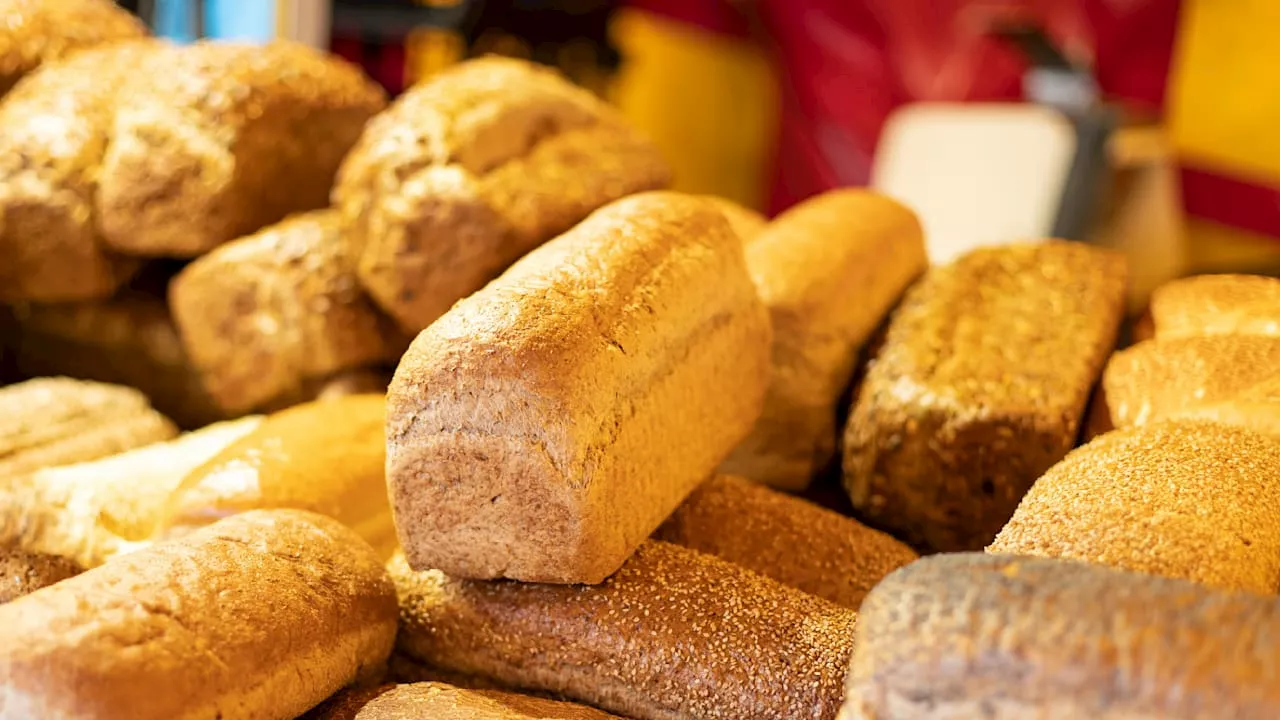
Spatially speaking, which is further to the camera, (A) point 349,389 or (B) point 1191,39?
(B) point 1191,39

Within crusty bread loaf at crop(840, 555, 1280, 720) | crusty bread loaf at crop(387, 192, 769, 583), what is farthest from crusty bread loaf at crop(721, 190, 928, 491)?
crusty bread loaf at crop(840, 555, 1280, 720)

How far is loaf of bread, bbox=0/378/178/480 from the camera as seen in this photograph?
1.40 metres

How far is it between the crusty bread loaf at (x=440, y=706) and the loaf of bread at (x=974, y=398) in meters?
0.52

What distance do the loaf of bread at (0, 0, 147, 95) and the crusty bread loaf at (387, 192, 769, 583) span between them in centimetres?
132

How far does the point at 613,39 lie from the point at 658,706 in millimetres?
3802

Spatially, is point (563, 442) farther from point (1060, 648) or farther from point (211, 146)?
point (211, 146)

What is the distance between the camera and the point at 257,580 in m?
0.95

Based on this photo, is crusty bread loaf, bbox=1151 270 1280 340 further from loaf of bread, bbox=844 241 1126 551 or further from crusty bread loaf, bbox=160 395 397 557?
crusty bread loaf, bbox=160 395 397 557

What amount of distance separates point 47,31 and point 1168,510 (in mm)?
2030

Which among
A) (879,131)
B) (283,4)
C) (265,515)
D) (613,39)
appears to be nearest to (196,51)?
(283,4)

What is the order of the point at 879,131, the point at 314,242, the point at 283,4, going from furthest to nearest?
the point at 879,131
the point at 283,4
the point at 314,242

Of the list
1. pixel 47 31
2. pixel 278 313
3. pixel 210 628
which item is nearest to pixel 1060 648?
pixel 210 628

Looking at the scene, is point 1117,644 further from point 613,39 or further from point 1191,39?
point 613,39

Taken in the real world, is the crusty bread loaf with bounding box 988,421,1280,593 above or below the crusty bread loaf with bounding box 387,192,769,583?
above
